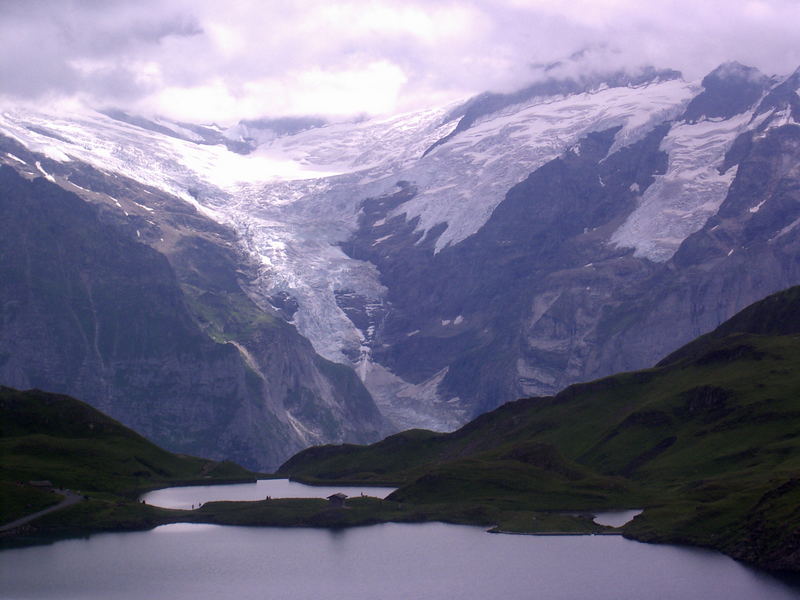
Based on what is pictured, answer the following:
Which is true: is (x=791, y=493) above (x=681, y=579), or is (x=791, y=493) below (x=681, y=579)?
above

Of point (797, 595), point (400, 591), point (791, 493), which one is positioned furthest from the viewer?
point (791, 493)

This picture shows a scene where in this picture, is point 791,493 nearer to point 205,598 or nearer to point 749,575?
point 749,575

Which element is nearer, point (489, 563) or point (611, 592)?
point (611, 592)

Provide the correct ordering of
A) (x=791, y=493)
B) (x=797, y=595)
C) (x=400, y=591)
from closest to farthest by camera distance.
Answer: (x=797, y=595) < (x=400, y=591) < (x=791, y=493)

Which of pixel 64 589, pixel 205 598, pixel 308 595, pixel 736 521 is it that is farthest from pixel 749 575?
pixel 64 589

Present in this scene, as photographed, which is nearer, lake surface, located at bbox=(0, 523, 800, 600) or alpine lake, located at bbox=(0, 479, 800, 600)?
lake surface, located at bbox=(0, 523, 800, 600)

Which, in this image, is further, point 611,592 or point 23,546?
point 23,546

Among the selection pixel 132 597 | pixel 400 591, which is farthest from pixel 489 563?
pixel 132 597

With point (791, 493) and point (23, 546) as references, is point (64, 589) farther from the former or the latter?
point (791, 493)

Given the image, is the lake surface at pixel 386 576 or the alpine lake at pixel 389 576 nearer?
the lake surface at pixel 386 576
